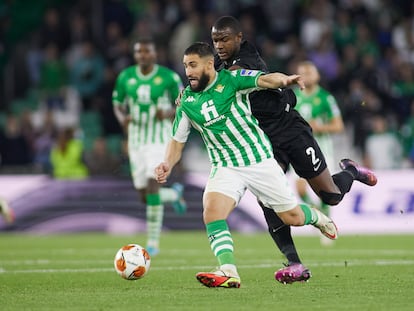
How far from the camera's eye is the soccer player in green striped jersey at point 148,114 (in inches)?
535

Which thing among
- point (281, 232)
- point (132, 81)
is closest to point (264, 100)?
point (281, 232)

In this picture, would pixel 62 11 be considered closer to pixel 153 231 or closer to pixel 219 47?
pixel 153 231

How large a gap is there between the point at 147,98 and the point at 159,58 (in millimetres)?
6935

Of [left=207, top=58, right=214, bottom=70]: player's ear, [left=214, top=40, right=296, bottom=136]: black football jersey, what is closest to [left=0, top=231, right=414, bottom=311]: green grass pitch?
[left=214, top=40, right=296, bottom=136]: black football jersey

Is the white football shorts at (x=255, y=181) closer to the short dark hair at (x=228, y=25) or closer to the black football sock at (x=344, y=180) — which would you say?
the short dark hair at (x=228, y=25)

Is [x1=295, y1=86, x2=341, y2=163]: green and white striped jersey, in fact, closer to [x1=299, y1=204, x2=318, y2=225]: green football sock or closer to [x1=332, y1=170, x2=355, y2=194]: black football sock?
[x1=332, y1=170, x2=355, y2=194]: black football sock

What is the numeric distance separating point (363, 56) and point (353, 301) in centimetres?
1316

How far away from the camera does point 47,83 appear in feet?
72.0

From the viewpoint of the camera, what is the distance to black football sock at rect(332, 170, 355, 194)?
10.1m

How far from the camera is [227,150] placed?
884 centimetres

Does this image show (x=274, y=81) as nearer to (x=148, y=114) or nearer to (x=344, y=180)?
(x=344, y=180)

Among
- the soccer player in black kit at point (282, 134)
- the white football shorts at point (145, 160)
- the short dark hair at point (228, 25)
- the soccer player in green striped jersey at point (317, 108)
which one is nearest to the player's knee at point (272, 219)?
the soccer player in black kit at point (282, 134)

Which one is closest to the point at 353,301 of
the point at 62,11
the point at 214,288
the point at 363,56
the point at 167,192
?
the point at 214,288

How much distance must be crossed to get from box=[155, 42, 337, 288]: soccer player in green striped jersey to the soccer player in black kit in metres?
0.32
